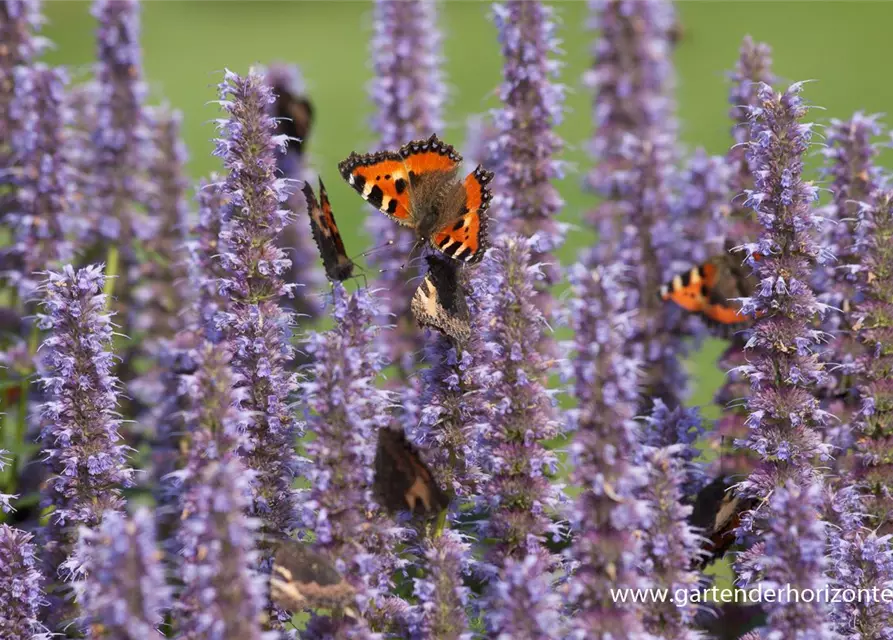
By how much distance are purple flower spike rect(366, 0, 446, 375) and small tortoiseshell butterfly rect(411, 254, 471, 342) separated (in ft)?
7.98

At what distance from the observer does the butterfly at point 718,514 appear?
16.2ft

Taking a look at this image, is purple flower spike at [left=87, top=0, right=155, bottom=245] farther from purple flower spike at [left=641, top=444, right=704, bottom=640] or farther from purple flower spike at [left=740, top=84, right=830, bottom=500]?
purple flower spike at [left=641, top=444, right=704, bottom=640]

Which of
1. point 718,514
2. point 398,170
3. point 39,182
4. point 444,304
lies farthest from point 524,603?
point 39,182

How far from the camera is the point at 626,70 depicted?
403 inches

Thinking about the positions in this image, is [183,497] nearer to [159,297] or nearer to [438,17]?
[159,297]

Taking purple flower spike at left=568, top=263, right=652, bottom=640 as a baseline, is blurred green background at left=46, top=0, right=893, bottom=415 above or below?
above

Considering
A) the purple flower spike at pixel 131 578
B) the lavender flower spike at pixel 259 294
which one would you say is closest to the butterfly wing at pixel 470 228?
the lavender flower spike at pixel 259 294

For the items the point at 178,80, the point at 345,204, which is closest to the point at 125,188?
the point at 345,204

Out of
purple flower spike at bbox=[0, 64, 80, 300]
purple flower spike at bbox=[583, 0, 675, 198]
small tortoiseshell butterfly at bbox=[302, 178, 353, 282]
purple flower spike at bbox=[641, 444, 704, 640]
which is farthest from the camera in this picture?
purple flower spike at bbox=[583, 0, 675, 198]

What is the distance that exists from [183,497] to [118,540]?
1.07 meters

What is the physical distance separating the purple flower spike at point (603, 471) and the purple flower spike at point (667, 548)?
0.33 ft

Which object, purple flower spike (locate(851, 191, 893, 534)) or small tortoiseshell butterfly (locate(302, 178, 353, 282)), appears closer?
purple flower spike (locate(851, 191, 893, 534))

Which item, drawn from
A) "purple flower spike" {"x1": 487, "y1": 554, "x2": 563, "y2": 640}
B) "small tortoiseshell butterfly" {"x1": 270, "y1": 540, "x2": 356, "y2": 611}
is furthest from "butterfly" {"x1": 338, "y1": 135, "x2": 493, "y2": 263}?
"purple flower spike" {"x1": 487, "y1": 554, "x2": 563, "y2": 640}

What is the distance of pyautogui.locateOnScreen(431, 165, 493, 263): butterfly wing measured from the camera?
504 cm
